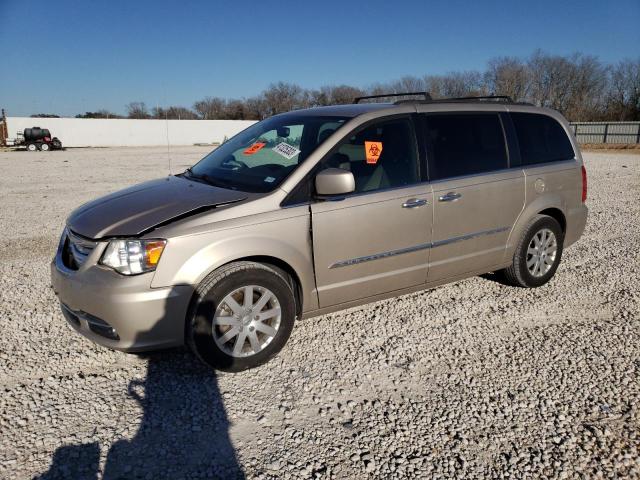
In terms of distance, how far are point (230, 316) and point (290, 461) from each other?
3.73ft

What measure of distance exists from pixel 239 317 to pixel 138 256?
0.81 m

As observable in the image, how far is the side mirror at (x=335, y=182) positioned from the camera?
3496 mm

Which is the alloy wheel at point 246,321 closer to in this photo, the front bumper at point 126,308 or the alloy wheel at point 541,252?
the front bumper at point 126,308

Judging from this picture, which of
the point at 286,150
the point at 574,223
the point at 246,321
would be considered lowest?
the point at 246,321

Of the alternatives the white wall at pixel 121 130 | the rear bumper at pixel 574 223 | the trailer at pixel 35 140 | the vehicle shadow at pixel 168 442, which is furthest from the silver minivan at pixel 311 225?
the white wall at pixel 121 130

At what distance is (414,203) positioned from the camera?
4047 mm

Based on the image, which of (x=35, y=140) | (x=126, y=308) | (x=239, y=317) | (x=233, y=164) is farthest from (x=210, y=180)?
(x=35, y=140)

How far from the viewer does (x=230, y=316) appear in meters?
3.40

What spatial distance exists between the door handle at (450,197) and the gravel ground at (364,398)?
1.11m

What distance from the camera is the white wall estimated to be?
4859 cm

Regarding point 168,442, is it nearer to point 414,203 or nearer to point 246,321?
point 246,321

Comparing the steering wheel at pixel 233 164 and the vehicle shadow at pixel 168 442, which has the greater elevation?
the steering wheel at pixel 233 164

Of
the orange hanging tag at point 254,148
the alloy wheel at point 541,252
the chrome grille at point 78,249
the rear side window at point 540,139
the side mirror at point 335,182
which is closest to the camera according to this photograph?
the chrome grille at point 78,249

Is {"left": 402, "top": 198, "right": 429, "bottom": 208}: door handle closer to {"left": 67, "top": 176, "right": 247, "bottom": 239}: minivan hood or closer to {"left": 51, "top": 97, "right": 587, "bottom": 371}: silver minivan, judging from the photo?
{"left": 51, "top": 97, "right": 587, "bottom": 371}: silver minivan
